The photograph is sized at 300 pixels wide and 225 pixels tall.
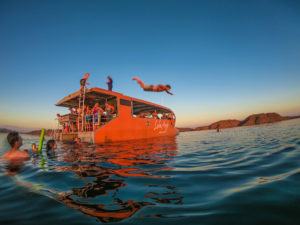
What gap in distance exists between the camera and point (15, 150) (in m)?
5.36

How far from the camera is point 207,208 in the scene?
69.9 inches

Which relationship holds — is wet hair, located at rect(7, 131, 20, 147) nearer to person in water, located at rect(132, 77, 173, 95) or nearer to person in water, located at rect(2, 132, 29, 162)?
person in water, located at rect(2, 132, 29, 162)

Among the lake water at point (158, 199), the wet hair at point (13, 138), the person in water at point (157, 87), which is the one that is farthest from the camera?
the person in water at point (157, 87)

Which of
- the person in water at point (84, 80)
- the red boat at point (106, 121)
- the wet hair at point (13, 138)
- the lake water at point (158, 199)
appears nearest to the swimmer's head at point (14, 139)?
the wet hair at point (13, 138)

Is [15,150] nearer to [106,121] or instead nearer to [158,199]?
[158,199]

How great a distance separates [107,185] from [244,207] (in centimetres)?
185

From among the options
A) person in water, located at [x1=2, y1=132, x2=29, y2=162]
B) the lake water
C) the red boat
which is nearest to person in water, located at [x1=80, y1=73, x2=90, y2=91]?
the red boat

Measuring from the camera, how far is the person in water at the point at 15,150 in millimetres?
5184

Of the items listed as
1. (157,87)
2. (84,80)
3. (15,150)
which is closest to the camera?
(15,150)

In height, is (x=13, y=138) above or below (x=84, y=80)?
below

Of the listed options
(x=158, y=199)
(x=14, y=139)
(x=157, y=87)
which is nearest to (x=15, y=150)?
(x=14, y=139)

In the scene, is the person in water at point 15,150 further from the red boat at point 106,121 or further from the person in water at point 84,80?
the person in water at point 84,80

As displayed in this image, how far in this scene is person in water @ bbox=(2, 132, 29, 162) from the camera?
5184mm

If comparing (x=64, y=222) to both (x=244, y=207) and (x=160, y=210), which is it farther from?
(x=244, y=207)
